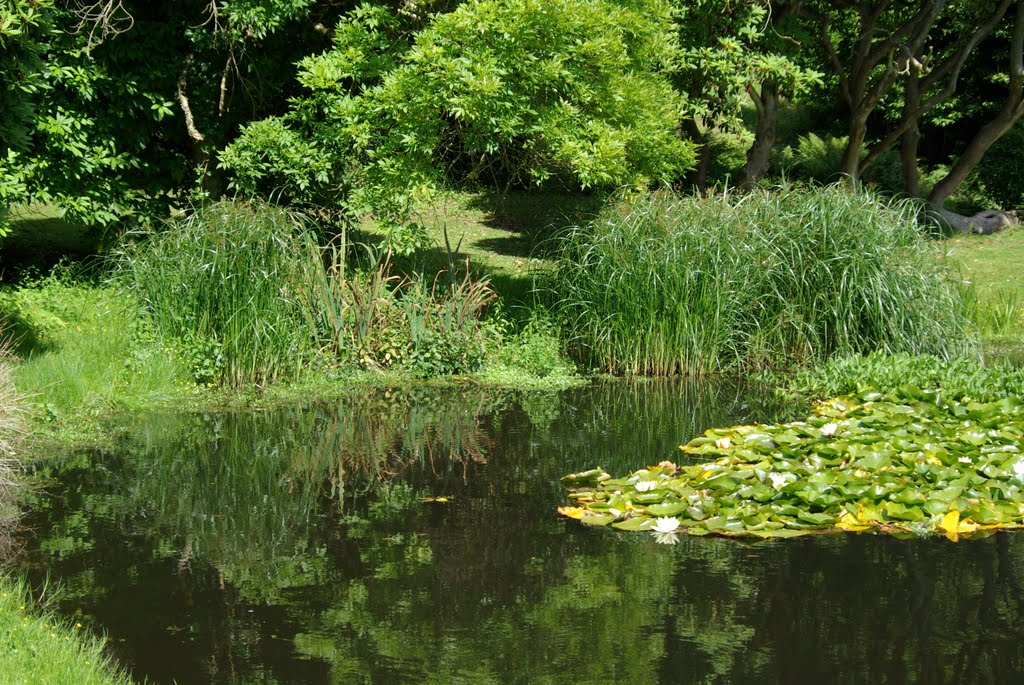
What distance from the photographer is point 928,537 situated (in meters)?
6.51

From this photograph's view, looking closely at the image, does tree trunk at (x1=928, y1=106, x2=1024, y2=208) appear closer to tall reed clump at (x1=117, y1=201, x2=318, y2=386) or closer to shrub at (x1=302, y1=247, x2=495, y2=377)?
shrub at (x1=302, y1=247, x2=495, y2=377)

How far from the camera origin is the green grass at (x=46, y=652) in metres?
4.34

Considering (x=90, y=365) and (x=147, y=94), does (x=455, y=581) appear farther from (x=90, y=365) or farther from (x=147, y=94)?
(x=147, y=94)

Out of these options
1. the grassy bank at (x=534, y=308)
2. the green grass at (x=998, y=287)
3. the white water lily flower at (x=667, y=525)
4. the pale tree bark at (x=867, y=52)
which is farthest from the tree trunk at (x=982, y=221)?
the white water lily flower at (x=667, y=525)

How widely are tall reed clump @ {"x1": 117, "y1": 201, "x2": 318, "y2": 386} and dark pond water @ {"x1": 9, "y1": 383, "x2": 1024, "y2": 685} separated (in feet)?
5.82

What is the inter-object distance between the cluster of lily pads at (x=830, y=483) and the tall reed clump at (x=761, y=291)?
8.95ft

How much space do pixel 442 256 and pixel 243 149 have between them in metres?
5.11

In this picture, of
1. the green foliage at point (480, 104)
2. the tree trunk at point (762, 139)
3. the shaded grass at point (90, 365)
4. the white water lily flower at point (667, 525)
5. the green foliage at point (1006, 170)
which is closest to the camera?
the white water lily flower at point (667, 525)

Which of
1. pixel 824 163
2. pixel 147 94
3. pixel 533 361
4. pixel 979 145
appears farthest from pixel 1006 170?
pixel 147 94

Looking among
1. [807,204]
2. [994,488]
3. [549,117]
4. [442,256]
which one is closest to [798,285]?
[807,204]

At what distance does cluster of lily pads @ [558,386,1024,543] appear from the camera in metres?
6.64

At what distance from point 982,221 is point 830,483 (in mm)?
16362

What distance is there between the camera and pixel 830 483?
7.06m

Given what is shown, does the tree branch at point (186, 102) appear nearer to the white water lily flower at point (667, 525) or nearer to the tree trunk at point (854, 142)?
the white water lily flower at point (667, 525)
